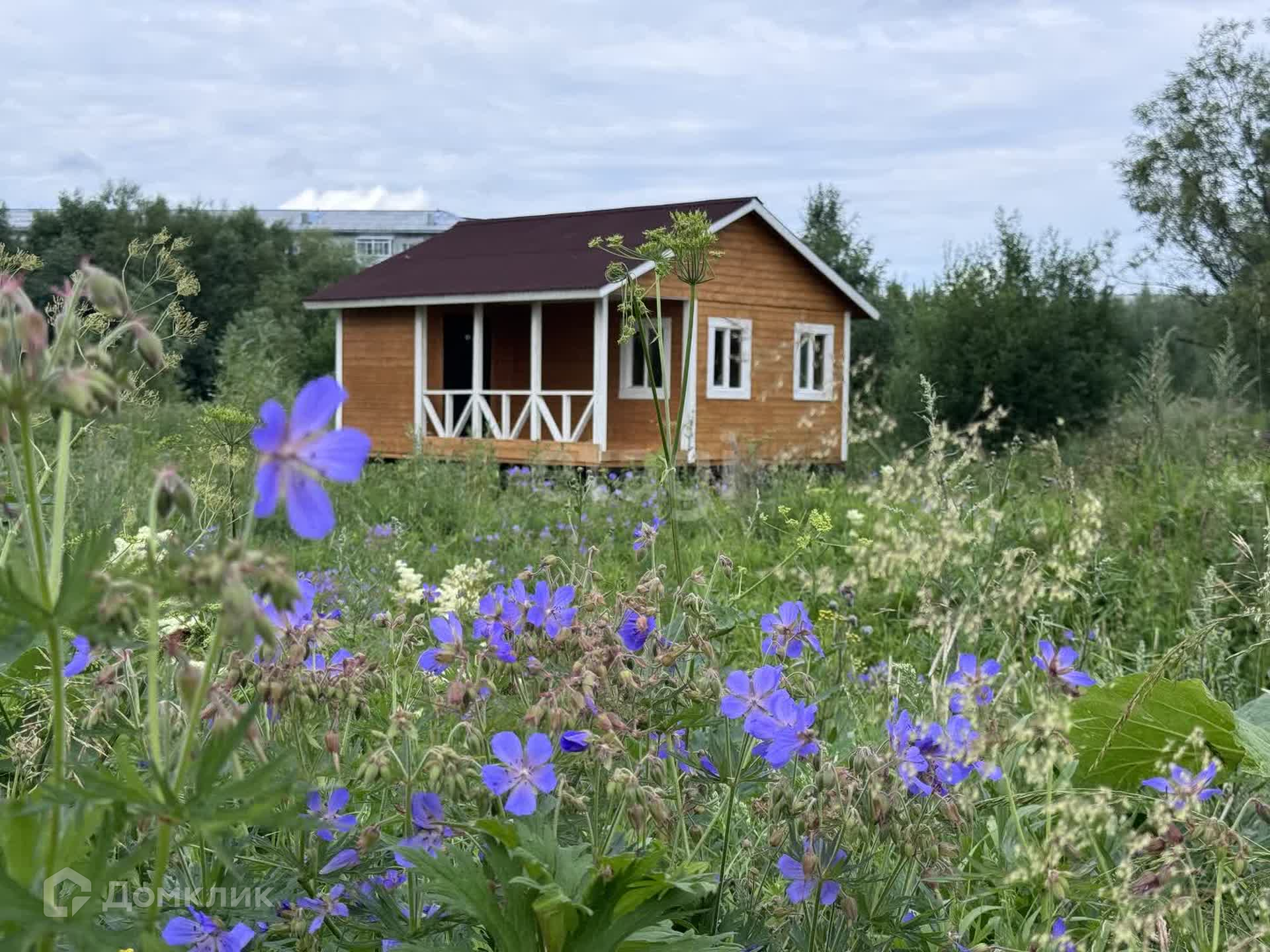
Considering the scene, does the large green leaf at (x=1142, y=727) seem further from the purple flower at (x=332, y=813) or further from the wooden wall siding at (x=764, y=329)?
the wooden wall siding at (x=764, y=329)

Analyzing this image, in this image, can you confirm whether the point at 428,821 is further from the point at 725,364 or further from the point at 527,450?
the point at 725,364

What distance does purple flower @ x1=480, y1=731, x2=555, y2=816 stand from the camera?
153 centimetres

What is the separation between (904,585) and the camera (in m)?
6.48

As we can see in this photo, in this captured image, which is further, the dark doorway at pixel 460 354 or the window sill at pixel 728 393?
the dark doorway at pixel 460 354

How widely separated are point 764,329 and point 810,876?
64.7 ft

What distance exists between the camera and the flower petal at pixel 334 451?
3.17 ft

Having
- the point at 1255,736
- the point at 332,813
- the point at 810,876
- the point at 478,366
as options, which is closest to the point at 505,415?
the point at 478,366

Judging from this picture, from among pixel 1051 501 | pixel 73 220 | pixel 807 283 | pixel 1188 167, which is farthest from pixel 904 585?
pixel 73 220

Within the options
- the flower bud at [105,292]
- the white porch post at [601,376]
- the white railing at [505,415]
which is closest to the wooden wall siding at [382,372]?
the white railing at [505,415]

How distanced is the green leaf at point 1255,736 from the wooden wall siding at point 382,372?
18.5 metres

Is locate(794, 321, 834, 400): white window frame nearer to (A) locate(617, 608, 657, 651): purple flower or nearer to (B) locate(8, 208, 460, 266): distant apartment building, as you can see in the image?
(A) locate(617, 608, 657, 651): purple flower

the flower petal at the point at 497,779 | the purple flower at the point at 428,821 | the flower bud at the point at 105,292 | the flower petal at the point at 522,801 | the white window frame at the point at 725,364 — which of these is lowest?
the purple flower at the point at 428,821

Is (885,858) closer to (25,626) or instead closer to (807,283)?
(25,626)

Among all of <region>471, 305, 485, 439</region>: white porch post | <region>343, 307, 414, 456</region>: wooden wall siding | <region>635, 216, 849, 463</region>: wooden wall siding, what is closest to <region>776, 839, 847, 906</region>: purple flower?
<region>635, 216, 849, 463</region>: wooden wall siding
